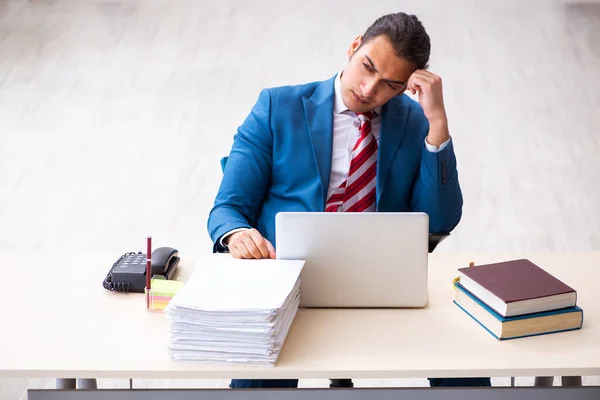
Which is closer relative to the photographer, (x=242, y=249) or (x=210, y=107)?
(x=242, y=249)

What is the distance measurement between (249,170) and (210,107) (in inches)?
126

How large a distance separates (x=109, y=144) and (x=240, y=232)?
301 cm

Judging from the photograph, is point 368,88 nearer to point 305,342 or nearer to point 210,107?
point 305,342

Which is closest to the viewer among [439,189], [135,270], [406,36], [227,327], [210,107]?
[227,327]

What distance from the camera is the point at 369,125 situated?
2.45m

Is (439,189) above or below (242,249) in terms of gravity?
above

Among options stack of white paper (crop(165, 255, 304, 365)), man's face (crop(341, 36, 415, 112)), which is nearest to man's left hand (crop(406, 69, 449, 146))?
man's face (crop(341, 36, 415, 112))

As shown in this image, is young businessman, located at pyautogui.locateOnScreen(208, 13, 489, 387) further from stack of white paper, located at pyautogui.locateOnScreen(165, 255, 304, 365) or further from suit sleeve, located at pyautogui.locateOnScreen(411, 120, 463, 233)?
stack of white paper, located at pyautogui.locateOnScreen(165, 255, 304, 365)

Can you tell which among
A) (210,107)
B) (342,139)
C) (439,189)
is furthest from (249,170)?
(210,107)

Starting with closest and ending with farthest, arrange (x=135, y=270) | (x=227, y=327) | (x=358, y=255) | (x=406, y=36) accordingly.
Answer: (x=227, y=327) → (x=358, y=255) → (x=135, y=270) → (x=406, y=36)

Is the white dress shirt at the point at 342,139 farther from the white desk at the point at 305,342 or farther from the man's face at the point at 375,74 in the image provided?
the white desk at the point at 305,342

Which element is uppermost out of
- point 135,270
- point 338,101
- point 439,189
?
point 338,101

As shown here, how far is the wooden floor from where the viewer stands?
14.0ft

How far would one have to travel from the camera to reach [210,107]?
556 centimetres
